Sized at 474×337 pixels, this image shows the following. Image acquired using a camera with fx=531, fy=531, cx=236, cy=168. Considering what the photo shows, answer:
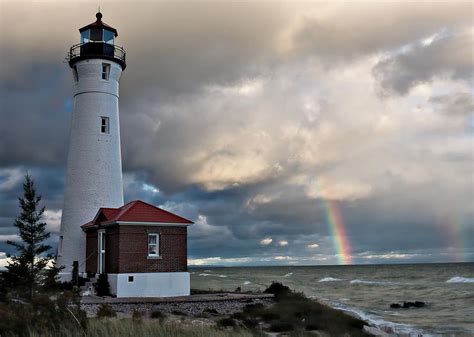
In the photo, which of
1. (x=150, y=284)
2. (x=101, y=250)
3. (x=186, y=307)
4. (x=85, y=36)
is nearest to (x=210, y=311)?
(x=186, y=307)

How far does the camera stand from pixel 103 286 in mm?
22844

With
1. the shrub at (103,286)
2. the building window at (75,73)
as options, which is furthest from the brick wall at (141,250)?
the building window at (75,73)

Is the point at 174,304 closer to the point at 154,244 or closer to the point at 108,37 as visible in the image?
the point at 154,244

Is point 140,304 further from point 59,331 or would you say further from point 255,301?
point 59,331

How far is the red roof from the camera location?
22844 mm

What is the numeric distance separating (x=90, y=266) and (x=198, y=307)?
7080 mm

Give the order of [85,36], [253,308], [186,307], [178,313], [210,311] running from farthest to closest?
1. [85,36]
2. [253,308]
3. [186,307]
4. [210,311]
5. [178,313]

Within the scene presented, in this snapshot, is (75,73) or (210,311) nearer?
(210,311)

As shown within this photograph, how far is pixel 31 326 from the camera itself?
9984 mm

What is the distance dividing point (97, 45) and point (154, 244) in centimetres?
1083

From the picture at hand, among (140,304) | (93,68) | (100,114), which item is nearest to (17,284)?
(140,304)

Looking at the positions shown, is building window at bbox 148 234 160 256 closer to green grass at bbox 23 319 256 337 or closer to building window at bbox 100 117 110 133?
building window at bbox 100 117 110 133

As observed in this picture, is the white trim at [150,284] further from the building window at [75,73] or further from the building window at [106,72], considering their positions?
the building window at [75,73]

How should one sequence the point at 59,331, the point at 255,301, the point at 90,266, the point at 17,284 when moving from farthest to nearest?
the point at 90,266
the point at 255,301
the point at 17,284
the point at 59,331
